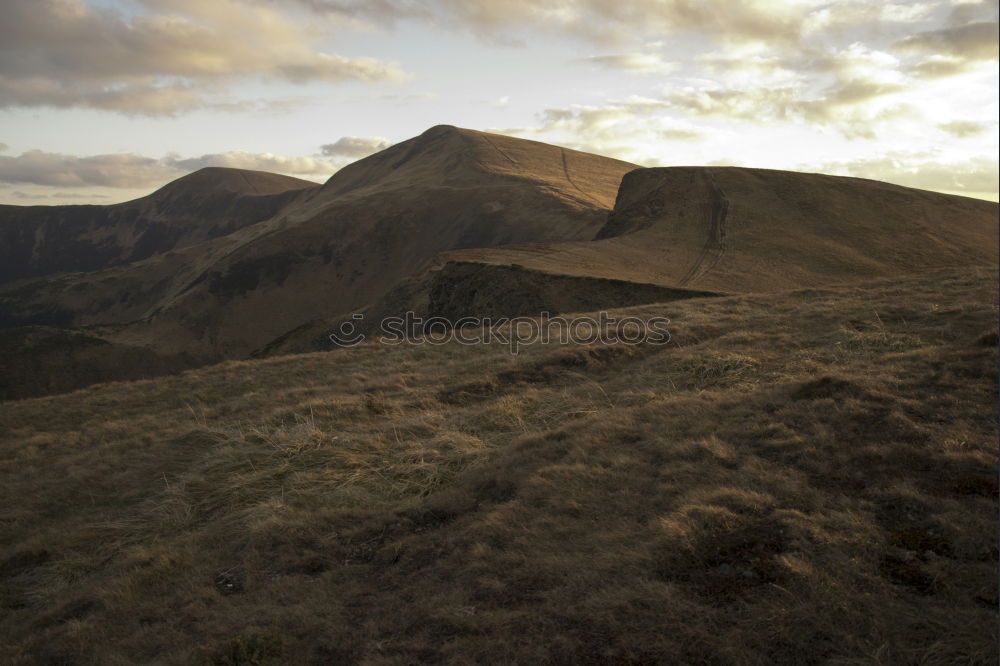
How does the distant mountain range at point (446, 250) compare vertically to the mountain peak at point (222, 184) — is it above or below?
below

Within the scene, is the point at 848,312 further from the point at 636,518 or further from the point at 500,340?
the point at 636,518

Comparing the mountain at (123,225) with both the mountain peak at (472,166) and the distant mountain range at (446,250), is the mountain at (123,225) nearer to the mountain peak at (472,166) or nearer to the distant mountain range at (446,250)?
the distant mountain range at (446,250)

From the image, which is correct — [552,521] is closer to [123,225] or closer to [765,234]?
[765,234]

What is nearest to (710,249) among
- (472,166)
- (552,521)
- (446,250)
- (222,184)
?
(552,521)

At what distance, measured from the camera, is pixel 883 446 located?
715 cm

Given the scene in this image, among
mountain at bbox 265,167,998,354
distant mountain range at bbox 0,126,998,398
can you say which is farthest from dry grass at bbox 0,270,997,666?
distant mountain range at bbox 0,126,998,398

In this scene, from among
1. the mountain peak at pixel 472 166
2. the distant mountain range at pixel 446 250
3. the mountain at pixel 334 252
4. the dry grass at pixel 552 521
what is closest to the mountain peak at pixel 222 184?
the distant mountain range at pixel 446 250

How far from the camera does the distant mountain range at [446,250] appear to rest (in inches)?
1417

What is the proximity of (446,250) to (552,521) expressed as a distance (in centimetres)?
6907

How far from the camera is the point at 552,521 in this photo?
259 inches

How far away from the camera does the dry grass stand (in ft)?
16.0

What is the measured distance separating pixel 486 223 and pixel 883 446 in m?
70.0

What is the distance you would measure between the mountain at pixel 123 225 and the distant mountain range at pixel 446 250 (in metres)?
0.53

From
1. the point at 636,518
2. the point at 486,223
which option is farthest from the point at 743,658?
the point at 486,223
